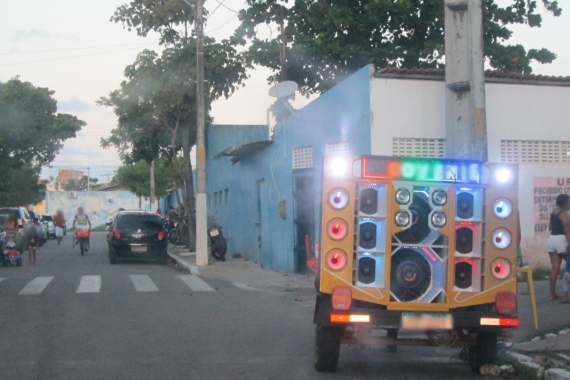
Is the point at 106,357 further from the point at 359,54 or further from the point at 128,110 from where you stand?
the point at 128,110

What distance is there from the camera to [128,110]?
28.2m

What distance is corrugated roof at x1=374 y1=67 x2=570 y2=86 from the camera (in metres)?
15.1

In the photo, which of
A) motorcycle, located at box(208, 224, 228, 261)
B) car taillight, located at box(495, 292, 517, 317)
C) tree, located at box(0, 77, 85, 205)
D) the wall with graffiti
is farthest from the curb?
the wall with graffiti

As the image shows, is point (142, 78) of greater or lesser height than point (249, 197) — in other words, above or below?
above

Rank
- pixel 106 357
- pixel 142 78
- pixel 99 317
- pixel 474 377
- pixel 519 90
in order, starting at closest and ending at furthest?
pixel 474 377, pixel 106 357, pixel 99 317, pixel 519 90, pixel 142 78

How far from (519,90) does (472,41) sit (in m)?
4.27

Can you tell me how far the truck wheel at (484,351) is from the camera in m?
7.49

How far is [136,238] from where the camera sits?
944 inches

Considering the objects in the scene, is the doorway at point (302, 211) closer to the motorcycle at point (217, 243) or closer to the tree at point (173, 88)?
the motorcycle at point (217, 243)

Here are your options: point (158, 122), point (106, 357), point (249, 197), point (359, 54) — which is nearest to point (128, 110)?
point (158, 122)

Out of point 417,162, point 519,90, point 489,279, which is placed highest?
point 519,90

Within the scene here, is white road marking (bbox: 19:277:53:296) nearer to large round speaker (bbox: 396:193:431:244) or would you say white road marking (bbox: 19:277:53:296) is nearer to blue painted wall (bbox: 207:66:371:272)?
blue painted wall (bbox: 207:66:371:272)

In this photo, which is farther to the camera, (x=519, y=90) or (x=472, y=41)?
(x=519, y=90)

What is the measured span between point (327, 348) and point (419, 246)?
1.35m
